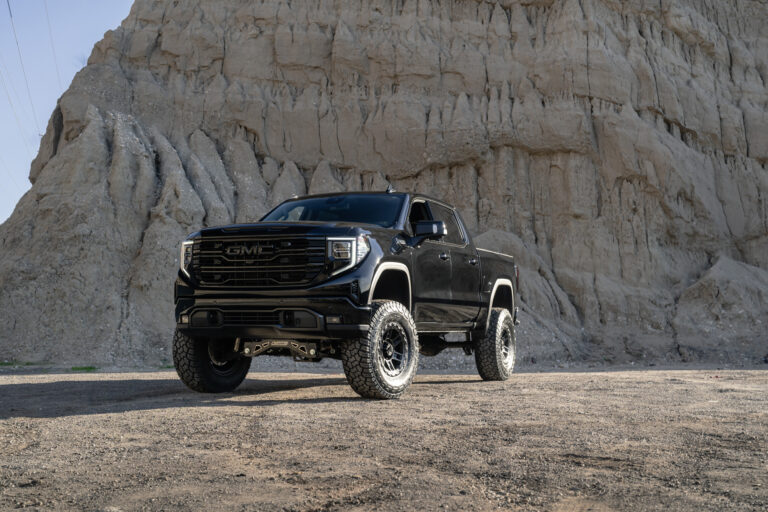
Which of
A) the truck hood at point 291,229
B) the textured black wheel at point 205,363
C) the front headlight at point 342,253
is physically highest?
the truck hood at point 291,229

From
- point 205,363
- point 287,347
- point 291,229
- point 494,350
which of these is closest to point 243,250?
point 291,229

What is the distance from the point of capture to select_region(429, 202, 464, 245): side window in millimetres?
9432

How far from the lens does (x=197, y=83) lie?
2622 cm

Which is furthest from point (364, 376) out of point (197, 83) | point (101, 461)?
point (197, 83)

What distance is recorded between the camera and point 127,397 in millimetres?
7828

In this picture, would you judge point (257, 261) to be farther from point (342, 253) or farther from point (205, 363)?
point (205, 363)

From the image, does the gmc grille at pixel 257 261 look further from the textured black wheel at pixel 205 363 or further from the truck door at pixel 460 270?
the truck door at pixel 460 270

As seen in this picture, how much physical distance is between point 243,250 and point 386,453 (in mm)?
3543

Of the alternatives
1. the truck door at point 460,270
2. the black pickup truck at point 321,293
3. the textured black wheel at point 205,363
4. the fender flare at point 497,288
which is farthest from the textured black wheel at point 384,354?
the fender flare at point 497,288

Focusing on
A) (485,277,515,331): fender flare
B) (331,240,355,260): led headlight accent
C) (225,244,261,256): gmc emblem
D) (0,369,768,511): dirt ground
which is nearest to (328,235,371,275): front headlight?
(331,240,355,260): led headlight accent

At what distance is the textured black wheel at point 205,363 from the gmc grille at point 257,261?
92 cm

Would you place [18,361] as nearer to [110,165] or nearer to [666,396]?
[110,165]

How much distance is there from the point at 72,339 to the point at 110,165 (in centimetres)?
620

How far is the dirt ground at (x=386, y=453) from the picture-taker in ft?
11.1
